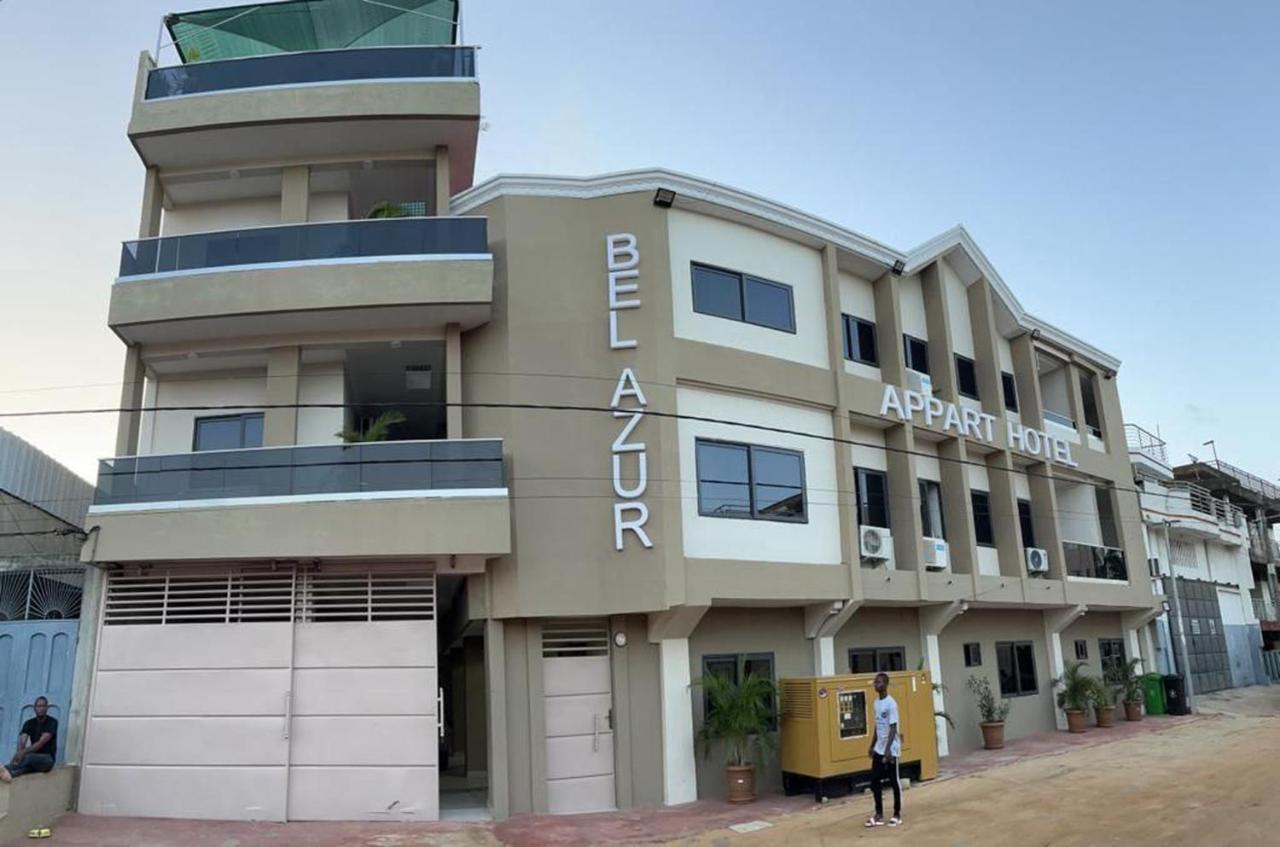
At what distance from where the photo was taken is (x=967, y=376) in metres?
23.1

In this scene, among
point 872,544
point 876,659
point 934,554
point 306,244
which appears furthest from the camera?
point 934,554

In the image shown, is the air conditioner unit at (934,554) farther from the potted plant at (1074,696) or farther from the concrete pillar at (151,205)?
the concrete pillar at (151,205)

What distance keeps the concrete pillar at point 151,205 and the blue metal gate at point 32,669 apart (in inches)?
272

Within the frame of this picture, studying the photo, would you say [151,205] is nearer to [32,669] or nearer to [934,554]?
[32,669]

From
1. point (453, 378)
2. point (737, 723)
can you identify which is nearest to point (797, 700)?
point (737, 723)

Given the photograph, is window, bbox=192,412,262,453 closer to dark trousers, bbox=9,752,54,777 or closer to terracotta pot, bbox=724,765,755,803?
dark trousers, bbox=9,752,54,777

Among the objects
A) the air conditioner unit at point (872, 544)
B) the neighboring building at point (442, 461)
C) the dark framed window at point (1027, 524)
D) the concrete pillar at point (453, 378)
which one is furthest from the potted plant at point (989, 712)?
the concrete pillar at point (453, 378)

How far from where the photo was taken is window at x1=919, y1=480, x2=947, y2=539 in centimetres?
Answer: 2066

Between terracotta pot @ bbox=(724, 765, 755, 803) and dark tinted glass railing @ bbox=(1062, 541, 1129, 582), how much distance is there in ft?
42.1

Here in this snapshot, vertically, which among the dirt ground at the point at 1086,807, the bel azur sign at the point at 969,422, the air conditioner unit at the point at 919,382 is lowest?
the dirt ground at the point at 1086,807

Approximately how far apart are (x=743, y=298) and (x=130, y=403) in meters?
11.1

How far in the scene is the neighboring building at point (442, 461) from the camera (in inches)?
562

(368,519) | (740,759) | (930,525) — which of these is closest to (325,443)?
(368,519)

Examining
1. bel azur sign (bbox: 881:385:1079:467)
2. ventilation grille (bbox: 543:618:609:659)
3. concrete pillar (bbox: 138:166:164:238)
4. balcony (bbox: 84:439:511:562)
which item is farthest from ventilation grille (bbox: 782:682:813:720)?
concrete pillar (bbox: 138:166:164:238)
